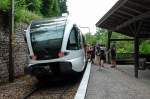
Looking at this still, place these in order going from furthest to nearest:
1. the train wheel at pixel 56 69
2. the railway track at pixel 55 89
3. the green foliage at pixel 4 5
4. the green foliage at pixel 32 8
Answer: the green foliage at pixel 32 8
the green foliage at pixel 4 5
the train wheel at pixel 56 69
the railway track at pixel 55 89

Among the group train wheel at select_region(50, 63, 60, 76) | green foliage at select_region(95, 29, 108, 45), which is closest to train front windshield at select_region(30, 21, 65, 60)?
train wheel at select_region(50, 63, 60, 76)

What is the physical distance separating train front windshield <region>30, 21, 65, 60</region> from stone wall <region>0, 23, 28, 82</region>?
2.33 metres

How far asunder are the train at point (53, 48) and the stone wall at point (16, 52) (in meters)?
2.14

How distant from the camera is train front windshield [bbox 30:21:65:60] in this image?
1756 centimetres

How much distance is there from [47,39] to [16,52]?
17.5 ft

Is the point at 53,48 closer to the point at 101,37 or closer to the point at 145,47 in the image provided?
the point at 145,47

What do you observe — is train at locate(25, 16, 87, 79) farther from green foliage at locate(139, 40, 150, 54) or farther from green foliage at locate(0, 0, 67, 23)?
green foliage at locate(139, 40, 150, 54)

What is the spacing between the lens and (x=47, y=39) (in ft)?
58.6

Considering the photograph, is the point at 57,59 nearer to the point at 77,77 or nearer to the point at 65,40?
the point at 65,40

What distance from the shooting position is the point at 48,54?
57.6ft

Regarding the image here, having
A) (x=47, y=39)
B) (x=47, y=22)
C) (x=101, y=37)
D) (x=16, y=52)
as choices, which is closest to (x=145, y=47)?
(x=16, y=52)

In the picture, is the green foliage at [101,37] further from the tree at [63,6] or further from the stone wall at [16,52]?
the stone wall at [16,52]

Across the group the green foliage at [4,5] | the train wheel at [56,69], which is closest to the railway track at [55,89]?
the train wheel at [56,69]

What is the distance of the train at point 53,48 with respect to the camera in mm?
17391
